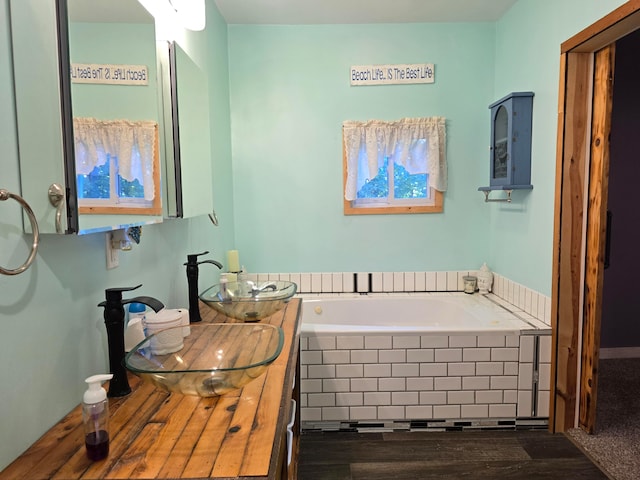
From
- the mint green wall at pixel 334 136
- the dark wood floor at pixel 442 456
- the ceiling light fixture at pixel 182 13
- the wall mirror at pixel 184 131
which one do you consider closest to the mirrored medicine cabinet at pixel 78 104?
the wall mirror at pixel 184 131

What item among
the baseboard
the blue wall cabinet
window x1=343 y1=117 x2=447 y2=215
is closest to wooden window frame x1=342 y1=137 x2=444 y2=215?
window x1=343 y1=117 x2=447 y2=215

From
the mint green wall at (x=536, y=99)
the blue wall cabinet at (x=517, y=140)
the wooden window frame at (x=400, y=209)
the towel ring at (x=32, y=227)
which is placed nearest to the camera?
the towel ring at (x=32, y=227)

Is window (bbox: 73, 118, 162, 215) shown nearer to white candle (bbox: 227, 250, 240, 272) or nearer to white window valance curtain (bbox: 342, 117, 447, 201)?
white candle (bbox: 227, 250, 240, 272)

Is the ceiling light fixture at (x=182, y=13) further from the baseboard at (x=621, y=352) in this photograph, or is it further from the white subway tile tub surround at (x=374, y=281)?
the baseboard at (x=621, y=352)

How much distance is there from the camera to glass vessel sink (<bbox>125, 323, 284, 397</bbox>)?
41.9 inches

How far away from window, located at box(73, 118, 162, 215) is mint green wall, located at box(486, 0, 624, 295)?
2.06 m

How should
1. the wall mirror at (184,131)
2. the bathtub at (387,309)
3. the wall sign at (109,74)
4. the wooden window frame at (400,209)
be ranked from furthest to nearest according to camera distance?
the wooden window frame at (400,209), the bathtub at (387,309), the wall mirror at (184,131), the wall sign at (109,74)

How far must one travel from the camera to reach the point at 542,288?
2500mm

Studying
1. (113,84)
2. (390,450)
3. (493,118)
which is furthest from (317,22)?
(390,450)

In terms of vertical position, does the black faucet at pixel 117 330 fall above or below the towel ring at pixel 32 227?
below

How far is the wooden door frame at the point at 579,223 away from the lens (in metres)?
2.17

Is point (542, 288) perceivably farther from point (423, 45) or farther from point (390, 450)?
point (423, 45)

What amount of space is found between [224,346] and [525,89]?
2.44 meters

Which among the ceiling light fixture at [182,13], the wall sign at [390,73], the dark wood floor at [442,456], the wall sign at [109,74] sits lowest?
the dark wood floor at [442,456]
